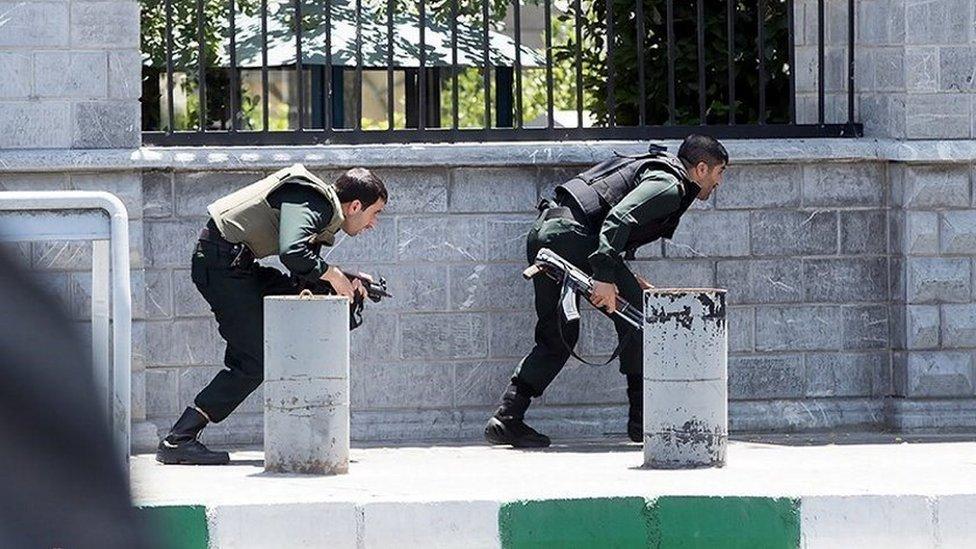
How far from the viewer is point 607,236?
770 cm

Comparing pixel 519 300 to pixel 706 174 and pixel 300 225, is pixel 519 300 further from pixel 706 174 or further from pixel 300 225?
pixel 300 225

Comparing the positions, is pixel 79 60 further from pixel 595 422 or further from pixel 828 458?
pixel 828 458

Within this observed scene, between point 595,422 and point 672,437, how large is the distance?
1.76 m

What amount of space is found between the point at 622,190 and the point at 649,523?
214cm

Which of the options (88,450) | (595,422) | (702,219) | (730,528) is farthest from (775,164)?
(88,450)

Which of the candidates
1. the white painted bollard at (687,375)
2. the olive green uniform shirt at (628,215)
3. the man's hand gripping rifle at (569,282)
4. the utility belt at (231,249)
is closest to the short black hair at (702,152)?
the olive green uniform shirt at (628,215)

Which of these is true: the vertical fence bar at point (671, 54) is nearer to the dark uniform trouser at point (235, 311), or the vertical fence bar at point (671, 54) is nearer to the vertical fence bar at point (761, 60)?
the vertical fence bar at point (761, 60)

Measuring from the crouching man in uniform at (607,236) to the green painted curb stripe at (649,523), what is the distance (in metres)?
1.65

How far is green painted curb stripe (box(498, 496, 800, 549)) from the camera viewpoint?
6.27 meters

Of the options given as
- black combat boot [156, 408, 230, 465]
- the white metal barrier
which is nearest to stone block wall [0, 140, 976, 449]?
black combat boot [156, 408, 230, 465]

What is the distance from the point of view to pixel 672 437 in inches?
281

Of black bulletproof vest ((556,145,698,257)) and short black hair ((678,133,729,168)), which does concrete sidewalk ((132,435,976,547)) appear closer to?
black bulletproof vest ((556,145,698,257))

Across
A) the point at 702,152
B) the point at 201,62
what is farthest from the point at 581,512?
the point at 201,62

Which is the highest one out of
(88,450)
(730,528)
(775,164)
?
(775,164)
